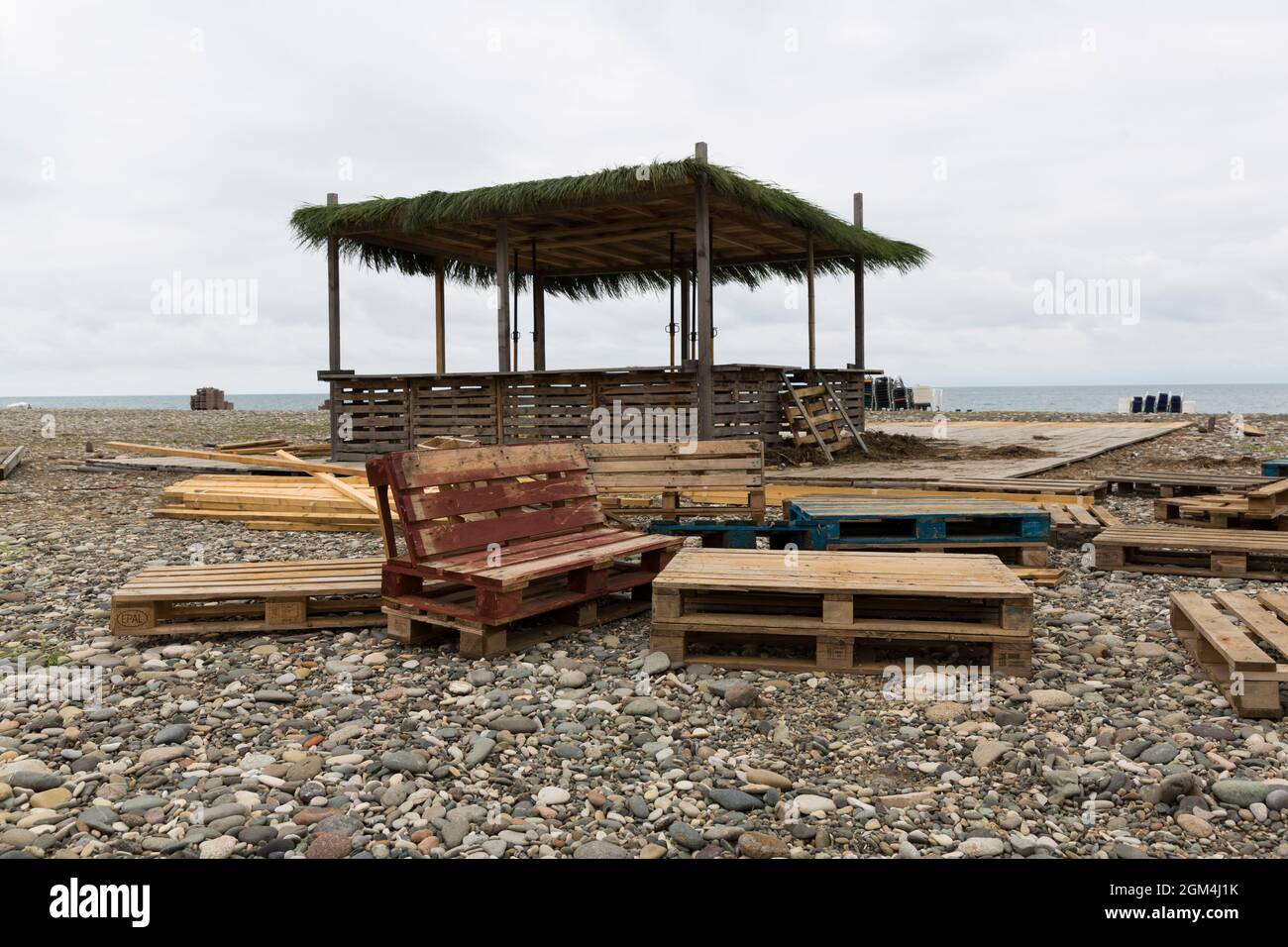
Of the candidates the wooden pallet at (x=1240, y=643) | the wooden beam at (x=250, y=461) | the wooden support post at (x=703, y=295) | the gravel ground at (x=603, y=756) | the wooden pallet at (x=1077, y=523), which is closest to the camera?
the gravel ground at (x=603, y=756)

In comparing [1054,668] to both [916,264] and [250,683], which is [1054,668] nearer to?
[250,683]

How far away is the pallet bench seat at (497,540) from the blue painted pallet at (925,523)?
119cm

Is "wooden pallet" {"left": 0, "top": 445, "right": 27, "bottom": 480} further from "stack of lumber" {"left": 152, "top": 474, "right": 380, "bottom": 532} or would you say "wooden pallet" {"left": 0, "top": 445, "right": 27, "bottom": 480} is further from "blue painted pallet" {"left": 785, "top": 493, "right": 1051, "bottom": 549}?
"blue painted pallet" {"left": 785, "top": 493, "right": 1051, "bottom": 549}

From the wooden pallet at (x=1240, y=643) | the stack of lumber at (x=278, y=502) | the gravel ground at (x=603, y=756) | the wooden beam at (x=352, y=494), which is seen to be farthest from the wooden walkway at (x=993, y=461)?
the gravel ground at (x=603, y=756)

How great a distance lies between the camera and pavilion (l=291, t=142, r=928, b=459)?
13.2 meters

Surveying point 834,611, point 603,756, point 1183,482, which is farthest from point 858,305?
point 603,756

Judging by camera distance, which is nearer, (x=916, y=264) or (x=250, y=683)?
(x=250, y=683)

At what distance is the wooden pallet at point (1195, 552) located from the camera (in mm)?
6746

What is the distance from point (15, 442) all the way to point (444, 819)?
24864 millimetres

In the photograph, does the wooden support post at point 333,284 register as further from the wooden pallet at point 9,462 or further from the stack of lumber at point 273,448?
the wooden pallet at point 9,462
